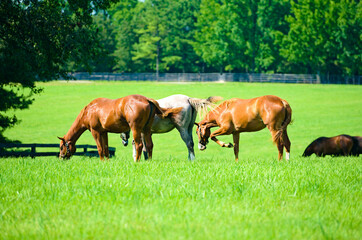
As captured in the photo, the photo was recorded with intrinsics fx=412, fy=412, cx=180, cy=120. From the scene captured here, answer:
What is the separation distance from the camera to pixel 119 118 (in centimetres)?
1124

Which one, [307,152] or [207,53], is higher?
[207,53]

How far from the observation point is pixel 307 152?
17.5 m

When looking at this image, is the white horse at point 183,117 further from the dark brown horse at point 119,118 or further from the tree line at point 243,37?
the tree line at point 243,37

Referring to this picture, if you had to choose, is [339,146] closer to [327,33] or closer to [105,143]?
[105,143]

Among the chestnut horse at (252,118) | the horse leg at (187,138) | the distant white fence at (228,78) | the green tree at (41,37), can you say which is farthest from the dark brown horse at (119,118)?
the distant white fence at (228,78)

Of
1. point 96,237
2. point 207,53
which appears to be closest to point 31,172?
point 96,237

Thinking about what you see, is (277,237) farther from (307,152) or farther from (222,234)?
(307,152)

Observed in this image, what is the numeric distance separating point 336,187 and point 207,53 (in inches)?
2910

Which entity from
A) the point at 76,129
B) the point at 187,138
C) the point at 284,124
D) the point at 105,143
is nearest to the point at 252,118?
the point at 284,124

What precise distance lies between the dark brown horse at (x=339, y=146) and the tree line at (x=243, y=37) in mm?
35171

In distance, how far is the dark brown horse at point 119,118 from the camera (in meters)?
10.8

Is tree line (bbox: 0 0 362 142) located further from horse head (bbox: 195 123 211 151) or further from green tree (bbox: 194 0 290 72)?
horse head (bbox: 195 123 211 151)

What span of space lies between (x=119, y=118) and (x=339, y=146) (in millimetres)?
10009

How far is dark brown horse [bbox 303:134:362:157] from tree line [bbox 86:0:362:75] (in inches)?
1385
